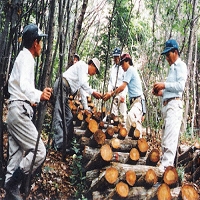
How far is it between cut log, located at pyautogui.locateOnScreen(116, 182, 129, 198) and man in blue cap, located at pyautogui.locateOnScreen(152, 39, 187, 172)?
889mm

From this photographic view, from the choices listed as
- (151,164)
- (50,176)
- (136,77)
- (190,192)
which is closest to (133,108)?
(136,77)

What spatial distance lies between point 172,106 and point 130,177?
1.26 m

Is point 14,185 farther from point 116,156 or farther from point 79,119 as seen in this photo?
point 79,119

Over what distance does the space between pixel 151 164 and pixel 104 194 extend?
0.82 m

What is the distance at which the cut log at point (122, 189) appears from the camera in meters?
2.88

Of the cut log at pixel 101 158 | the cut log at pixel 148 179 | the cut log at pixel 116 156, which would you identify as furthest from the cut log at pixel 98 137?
the cut log at pixel 148 179

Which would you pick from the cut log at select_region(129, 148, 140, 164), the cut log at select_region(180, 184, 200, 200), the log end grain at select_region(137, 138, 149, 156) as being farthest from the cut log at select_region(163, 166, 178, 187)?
the log end grain at select_region(137, 138, 149, 156)

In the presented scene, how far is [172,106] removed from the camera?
3.79m

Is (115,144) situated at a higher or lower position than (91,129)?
lower

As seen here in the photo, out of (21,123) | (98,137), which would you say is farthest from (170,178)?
(21,123)

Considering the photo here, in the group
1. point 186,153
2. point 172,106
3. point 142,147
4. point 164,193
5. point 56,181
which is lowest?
point 56,181

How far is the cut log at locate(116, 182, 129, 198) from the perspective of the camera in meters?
2.88

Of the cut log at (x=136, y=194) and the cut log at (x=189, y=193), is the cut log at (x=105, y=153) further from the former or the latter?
the cut log at (x=189, y=193)

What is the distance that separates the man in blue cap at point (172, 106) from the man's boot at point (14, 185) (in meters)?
1.86
